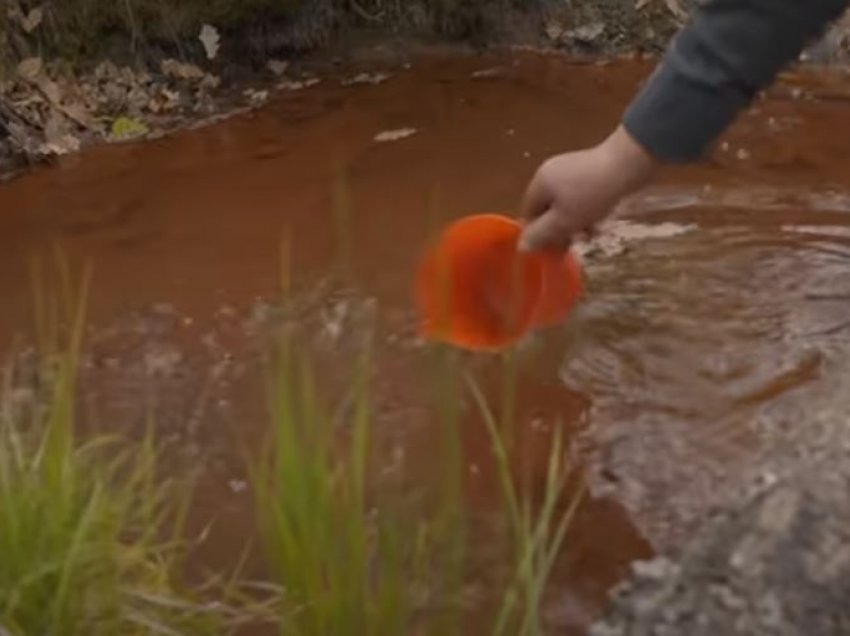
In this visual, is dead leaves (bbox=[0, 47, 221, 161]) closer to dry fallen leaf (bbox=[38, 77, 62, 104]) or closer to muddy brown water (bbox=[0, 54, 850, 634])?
dry fallen leaf (bbox=[38, 77, 62, 104])

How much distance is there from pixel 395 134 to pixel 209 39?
773mm

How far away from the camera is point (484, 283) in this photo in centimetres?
245

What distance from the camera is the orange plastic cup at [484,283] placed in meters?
2.40

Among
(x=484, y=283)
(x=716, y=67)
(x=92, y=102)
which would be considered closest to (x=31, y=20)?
(x=92, y=102)

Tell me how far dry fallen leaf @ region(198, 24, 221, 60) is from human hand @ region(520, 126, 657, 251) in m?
2.97

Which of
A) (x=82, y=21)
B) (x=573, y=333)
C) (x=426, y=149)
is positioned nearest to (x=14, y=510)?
(x=573, y=333)

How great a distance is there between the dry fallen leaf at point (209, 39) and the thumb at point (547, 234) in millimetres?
2926

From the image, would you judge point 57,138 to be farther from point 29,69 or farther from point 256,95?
point 256,95

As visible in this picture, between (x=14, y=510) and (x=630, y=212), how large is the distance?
2100 millimetres

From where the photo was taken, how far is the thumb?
1.96 meters

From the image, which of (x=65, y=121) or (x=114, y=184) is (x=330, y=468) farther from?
(x=65, y=121)

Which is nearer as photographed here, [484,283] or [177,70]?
[484,283]

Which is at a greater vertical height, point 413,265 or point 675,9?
point 413,265

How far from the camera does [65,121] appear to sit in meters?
4.41
